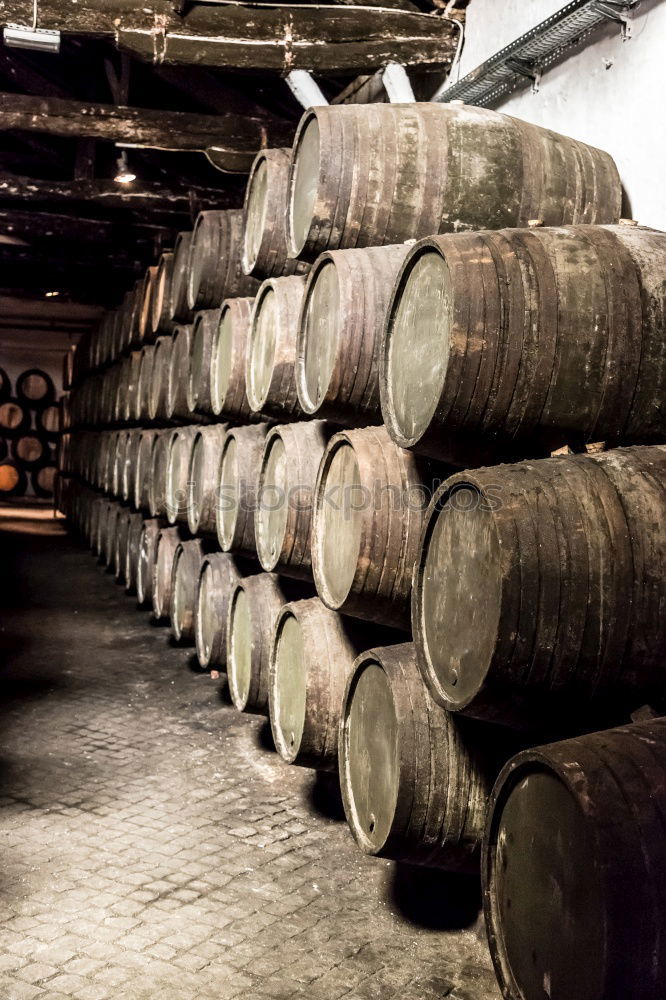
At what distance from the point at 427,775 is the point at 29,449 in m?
16.7

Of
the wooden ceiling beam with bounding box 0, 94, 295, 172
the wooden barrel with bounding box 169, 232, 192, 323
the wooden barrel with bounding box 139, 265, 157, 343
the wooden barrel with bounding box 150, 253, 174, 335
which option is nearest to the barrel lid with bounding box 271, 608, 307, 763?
the wooden barrel with bounding box 169, 232, 192, 323

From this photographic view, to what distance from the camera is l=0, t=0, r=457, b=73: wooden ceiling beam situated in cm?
484

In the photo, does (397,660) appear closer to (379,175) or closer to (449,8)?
(379,175)

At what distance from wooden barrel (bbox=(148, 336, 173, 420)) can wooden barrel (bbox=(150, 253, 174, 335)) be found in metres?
0.15

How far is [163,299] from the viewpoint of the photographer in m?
7.00

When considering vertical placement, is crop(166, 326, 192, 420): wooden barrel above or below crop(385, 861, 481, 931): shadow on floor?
above

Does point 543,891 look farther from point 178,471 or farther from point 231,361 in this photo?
point 178,471

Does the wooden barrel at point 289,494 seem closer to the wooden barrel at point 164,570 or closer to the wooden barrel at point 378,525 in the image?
the wooden barrel at point 378,525

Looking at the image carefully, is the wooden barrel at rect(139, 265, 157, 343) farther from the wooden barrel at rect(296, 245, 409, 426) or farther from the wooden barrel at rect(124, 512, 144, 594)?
the wooden barrel at rect(296, 245, 409, 426)

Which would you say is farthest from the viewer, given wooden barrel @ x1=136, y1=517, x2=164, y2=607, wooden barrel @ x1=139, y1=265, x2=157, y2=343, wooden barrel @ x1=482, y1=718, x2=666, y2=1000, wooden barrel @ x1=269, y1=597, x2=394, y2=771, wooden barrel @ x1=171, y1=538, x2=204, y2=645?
wooden barrel @ x1=139, y1=265, x2=157, y2=343

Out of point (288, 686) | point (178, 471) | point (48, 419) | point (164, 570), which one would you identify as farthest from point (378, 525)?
point (48, 419)

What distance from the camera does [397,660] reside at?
2.72 metres

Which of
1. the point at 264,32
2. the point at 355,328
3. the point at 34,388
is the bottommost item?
the point at 355,328

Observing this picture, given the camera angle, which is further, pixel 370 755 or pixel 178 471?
pixel 178 471
